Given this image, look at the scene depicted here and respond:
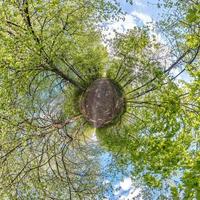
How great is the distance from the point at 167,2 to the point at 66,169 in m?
8.58

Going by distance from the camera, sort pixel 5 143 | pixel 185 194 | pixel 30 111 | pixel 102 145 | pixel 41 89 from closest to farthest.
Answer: pixel 185 194 → pixel 5 143 → pixel 30 111 → pixel 41 89 → pixel 102 145

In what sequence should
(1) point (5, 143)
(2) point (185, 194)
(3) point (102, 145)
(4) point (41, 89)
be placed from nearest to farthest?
(2) point (185, 194) → (1) point (5, 143) → (4) point (41, 89) → (3) point (102, 145)

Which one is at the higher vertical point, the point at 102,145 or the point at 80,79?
the point at 80,79

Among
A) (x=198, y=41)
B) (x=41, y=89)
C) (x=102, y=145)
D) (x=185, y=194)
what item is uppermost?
(x=41, y=89)

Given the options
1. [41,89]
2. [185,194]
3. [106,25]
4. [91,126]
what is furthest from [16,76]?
[185,194]

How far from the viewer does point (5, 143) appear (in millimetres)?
17625

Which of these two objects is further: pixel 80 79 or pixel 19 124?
pixel 80 79

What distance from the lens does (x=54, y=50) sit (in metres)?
17.9

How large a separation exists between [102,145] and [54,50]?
21.0ft

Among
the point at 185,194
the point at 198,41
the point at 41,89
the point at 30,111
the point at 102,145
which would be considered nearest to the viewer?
the point at 185,194

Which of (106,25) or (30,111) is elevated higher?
(106,25)

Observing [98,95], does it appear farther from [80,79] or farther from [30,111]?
[30,111]

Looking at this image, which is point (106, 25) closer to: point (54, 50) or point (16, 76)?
point (54, 50)

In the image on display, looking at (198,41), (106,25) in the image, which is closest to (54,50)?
(106,25)
